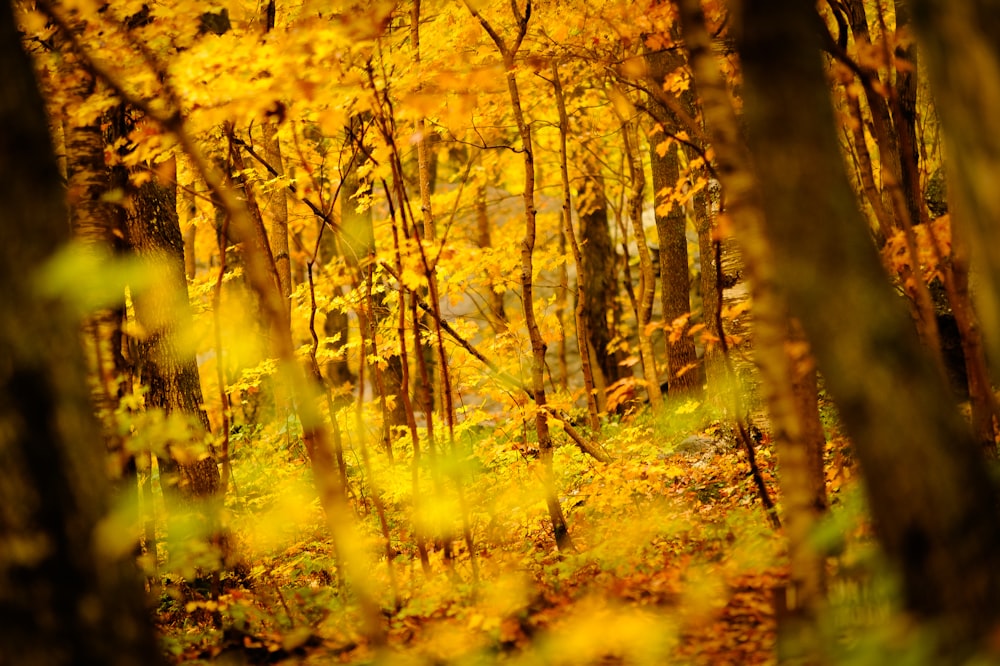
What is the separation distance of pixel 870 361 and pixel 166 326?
6.94 metres

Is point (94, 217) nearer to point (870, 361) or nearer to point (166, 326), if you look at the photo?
point (166, 326)

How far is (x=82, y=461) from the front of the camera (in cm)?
276

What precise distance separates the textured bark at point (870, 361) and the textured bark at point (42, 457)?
2.73 metres

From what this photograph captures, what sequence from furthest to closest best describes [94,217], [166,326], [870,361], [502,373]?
[166,326] → [502,373] → [94,217] → [870,361]

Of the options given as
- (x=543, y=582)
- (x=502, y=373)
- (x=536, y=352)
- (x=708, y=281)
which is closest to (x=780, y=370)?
(x=543, y=582)

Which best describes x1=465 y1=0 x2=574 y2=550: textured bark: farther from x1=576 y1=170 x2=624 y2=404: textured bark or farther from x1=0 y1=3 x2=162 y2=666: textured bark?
x1=576 y1=170 x2=624 y2=404: textured bark

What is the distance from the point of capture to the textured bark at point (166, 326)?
297 inches

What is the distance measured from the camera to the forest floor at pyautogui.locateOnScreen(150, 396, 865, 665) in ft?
15.2

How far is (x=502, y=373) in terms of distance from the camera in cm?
714

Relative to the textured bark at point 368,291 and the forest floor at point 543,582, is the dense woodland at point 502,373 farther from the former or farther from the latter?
the textured bark at point 368,291

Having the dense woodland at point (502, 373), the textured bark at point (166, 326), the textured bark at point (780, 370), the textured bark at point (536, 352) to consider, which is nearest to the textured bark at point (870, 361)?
the dense woodland at point (502, 373)

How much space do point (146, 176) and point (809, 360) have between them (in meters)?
5.05

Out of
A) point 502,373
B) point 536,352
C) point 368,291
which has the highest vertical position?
point 368,291

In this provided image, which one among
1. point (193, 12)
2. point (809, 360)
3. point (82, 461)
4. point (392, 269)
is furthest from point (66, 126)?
point (809, 360)
